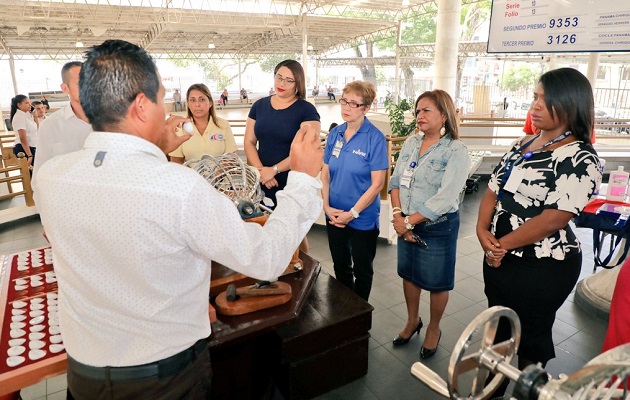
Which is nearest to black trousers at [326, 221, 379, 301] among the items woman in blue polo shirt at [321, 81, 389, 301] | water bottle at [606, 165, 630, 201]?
woman in blue polo shirt at [321, 81, 389, 301]

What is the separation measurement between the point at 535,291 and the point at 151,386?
1.50m

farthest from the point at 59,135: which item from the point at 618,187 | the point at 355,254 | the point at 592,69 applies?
the point at 592,69

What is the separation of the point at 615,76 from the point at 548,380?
22.2m

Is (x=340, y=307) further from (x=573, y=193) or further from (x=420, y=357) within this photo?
(x=573, y=193)

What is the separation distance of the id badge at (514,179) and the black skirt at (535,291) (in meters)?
0.31

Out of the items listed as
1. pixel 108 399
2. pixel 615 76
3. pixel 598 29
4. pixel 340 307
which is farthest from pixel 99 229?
pixel 615 76

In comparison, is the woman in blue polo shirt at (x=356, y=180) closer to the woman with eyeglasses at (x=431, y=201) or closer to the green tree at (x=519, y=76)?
the woman with eyeglasses at (x=431, y=201)

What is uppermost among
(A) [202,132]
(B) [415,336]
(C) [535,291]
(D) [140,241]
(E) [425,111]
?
(E) [425,111]

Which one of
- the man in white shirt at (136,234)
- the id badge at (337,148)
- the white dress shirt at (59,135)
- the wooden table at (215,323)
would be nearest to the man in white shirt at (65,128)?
the white dress shirt at (59,135)

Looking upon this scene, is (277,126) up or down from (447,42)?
down

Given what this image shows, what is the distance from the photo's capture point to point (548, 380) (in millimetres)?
688

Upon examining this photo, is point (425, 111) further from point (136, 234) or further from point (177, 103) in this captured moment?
point (177, 103)

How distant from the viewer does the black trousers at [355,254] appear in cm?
248

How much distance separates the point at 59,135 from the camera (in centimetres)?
227
